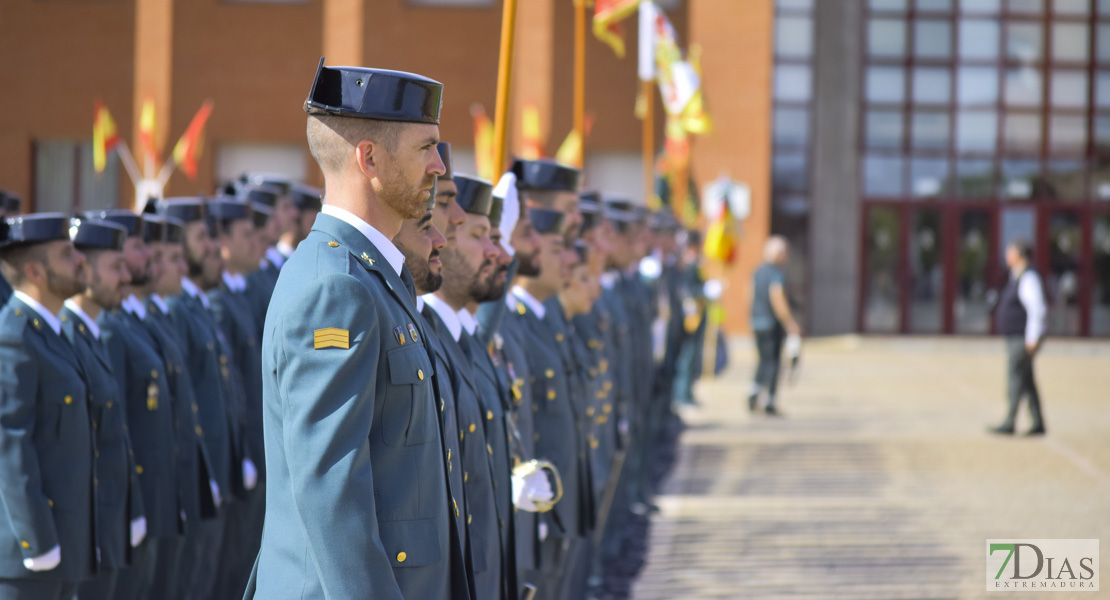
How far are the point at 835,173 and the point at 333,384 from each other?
26.5 m

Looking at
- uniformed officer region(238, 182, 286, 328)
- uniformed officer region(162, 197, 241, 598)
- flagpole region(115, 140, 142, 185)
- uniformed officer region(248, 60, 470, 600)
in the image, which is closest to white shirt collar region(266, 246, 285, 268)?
uniformed officer region(238, 182, 286, 328)

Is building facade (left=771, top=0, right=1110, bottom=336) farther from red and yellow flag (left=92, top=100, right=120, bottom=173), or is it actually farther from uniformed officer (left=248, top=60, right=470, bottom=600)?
uniformed officer (left=248, top=60, right=470, bottom=600)

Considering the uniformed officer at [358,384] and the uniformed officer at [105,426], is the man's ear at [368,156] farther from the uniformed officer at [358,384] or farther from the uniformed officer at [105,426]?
the uniformed officer at [105,426]

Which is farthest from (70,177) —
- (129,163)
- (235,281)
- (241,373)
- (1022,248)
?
(241,373)

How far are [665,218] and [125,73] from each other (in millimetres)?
15687

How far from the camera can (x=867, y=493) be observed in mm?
9859

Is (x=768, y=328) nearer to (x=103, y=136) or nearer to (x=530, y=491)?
(x=530, y=491)

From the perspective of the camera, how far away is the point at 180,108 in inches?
1022

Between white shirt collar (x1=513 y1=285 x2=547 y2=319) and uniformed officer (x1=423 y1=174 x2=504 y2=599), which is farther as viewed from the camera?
white shirt collar (x1=513 y1=285 x2=547 y2=319)

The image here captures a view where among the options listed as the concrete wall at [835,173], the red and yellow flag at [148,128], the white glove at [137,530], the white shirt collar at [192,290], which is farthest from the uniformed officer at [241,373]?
the concrete wall at [835,173]

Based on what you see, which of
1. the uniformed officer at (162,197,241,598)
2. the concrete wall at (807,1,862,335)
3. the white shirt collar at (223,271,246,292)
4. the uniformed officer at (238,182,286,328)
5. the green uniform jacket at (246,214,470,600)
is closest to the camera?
the green uniform jacket at (246,214,470,600)

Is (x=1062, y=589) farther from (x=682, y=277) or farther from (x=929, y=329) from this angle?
(x=929, y=329)

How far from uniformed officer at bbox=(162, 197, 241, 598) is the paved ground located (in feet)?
7.82

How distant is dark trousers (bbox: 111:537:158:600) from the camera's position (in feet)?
17.0
